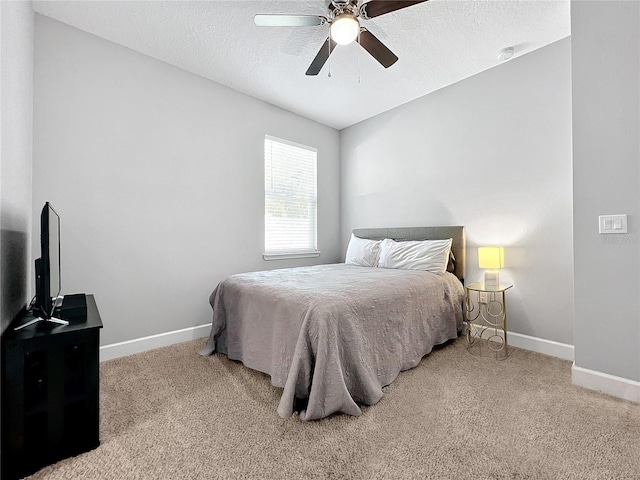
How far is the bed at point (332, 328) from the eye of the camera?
66.1 inches

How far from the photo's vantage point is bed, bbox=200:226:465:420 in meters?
1.68

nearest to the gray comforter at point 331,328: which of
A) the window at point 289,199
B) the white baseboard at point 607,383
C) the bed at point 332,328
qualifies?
the bed at point 332,328

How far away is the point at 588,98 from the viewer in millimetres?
1977

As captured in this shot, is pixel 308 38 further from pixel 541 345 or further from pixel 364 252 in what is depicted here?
pixel 541 345

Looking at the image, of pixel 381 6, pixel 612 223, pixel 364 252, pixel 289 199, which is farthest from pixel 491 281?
pixel 289 199

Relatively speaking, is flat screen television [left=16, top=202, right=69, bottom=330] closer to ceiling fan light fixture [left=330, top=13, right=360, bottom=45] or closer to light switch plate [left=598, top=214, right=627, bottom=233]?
ceiling fan light fixture [left=330, top=13, right=360, bottom=45]

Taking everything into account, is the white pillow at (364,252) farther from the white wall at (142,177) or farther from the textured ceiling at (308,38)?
the textured ceiling at (308,38)

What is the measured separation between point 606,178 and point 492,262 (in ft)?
3.17

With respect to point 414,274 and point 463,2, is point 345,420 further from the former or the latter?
point 463,2

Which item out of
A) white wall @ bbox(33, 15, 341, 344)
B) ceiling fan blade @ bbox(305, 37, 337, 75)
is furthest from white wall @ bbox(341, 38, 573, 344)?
white wall @ bbox(33, 15, 341, 344)

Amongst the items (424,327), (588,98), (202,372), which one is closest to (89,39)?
(202,372)

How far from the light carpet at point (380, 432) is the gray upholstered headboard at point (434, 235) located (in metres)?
1.15

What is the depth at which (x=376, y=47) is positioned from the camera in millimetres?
2197

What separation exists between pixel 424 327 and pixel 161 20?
126 inches
